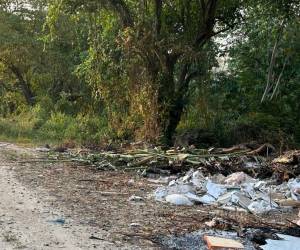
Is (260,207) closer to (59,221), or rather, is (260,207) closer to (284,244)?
(284,244)

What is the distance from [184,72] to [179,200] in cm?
764

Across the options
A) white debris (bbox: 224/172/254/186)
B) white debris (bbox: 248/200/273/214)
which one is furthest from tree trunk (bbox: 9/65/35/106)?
white debris (bbox: 248/200/273/214)

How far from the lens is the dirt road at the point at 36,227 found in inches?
197

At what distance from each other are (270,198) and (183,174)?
2.20 metres

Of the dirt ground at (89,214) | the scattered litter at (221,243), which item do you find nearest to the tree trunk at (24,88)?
the dirt ground at (89,214)

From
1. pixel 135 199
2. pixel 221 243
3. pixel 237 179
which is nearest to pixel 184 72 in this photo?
pixel 237 179

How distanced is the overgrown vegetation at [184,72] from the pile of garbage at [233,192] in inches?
163

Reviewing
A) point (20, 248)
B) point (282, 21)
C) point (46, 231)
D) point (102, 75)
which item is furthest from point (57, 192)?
point (282, 21)

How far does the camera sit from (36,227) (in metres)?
5.54

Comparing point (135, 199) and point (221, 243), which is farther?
point (135, 199)

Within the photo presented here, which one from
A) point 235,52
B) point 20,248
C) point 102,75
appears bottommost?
point 20,248

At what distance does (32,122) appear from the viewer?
21.1 meters

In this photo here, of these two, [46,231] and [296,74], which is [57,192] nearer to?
[46,231]

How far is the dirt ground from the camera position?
17.1ft
